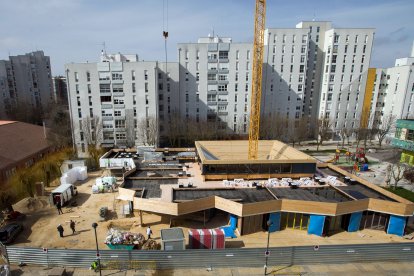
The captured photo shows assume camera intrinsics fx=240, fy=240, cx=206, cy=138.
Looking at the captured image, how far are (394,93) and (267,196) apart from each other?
202 ft

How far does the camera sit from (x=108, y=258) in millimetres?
18750

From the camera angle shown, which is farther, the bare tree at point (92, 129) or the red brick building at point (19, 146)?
the bare tree at point (92, 129)

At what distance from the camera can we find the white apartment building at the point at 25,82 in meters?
89.0

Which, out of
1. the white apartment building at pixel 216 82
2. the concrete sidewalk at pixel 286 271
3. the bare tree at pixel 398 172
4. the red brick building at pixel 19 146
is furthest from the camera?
the white apartment building at pixel 216 82

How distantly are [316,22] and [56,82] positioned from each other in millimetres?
125325

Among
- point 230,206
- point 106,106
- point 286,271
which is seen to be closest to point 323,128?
point 230,206

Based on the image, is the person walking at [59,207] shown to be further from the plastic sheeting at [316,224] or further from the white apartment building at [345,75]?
the white apartment building at [345,75]

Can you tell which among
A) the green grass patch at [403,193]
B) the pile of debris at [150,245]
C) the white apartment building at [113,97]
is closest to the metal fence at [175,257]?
the pile of debris at [150,245]

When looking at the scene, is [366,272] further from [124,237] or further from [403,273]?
[124,237]

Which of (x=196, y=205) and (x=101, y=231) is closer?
(x=196, y=205)

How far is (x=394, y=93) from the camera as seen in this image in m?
65.1

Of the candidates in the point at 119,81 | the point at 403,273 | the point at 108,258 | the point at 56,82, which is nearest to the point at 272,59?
the point at 119,81

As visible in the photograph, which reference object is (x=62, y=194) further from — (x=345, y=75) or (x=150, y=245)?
(x=345, y=75)

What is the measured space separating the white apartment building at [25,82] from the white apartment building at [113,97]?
50714 mm
